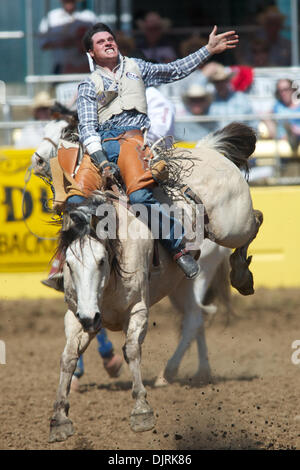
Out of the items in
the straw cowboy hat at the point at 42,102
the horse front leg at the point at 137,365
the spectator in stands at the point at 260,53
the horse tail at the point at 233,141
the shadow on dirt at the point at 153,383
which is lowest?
the shadow on dirt at the point at 153,383

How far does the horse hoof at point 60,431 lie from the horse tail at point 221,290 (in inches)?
113

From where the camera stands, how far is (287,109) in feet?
33.4

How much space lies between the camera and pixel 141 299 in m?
4.61

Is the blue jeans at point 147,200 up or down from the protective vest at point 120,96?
down

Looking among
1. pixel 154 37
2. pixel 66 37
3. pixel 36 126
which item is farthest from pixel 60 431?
pixel 154 37

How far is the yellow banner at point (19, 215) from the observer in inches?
360

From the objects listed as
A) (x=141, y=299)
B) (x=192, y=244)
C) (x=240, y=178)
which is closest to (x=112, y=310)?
(x=141, y=299)

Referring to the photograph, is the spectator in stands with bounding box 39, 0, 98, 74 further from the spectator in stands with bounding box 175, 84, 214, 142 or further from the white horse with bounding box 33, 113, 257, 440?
the white horse with bounding box 33, 113, 257, 440

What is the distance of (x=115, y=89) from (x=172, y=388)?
2.64m

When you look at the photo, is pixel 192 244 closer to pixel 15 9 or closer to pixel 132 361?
pixel 132 361

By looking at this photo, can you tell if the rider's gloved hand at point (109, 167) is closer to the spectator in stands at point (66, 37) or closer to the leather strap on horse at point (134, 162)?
the leather strap on horse at point (134, 162)

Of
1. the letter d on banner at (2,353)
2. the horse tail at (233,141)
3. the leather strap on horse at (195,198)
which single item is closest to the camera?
→ the leather strap on horse at (195,198)

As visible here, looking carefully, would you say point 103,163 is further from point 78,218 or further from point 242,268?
point 242,268

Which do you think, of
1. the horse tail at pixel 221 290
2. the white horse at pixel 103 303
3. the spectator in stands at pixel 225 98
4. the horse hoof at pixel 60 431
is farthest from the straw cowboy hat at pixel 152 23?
the horse hoof at pixel 60 431
